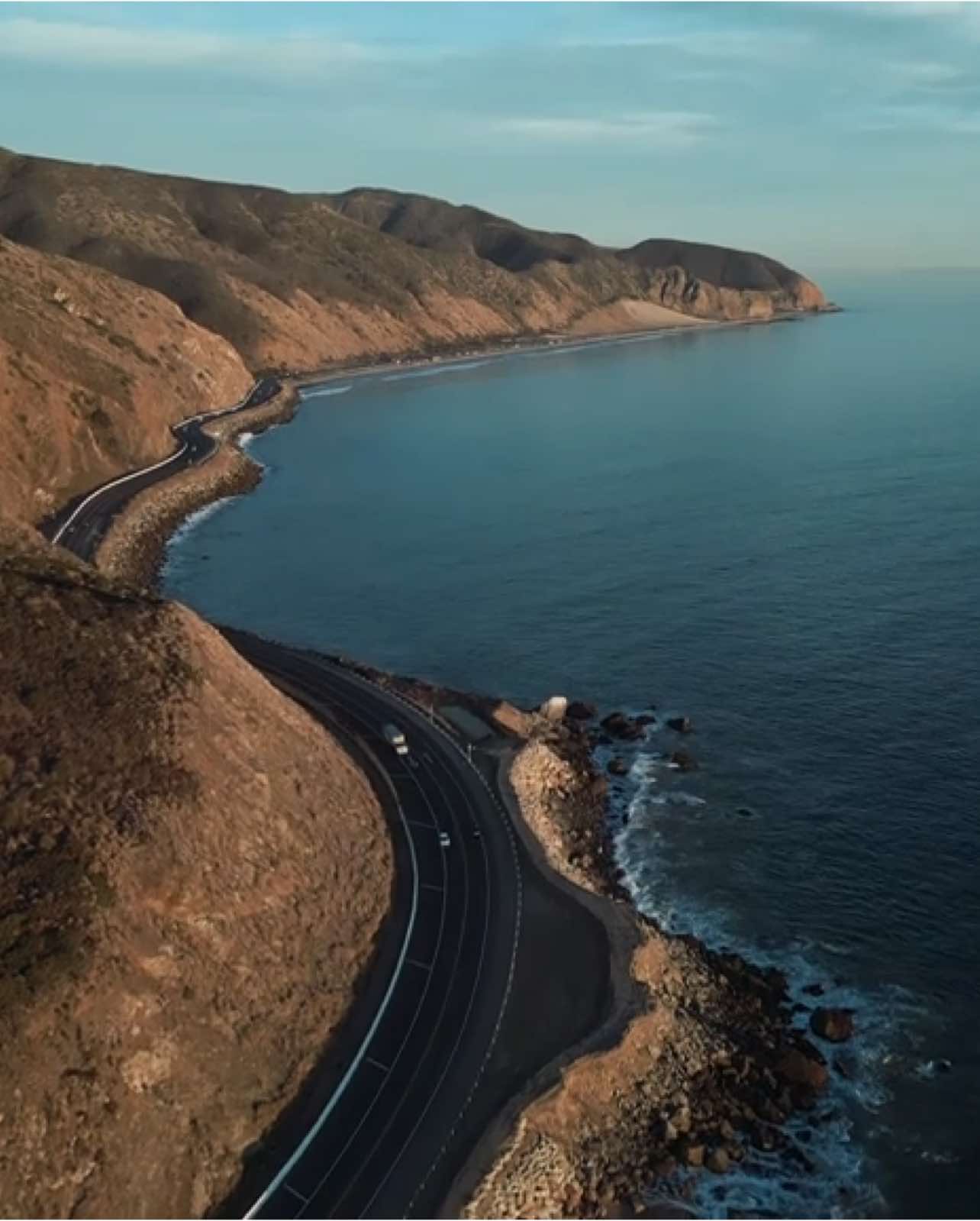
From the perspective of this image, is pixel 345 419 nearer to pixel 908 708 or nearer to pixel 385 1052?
pixel 908 708

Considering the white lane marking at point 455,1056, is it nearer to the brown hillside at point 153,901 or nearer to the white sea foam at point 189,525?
the brown hillside at point 153,901

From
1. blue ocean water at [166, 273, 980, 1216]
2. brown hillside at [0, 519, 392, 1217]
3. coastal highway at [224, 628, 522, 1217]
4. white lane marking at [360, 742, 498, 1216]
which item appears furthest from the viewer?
blue ocean water at [166, 273, 980, 1216]

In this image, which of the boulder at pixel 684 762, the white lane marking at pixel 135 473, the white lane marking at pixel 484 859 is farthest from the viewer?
the white lane marking at pixel 135 473

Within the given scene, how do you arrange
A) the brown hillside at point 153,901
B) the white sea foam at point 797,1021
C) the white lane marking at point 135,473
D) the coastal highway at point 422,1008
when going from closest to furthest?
the brown hillside at point 153,901 → the coastal highway at point 422,1008 → the white sea foam at point 797,1021 → the white lane marking at point 135,473

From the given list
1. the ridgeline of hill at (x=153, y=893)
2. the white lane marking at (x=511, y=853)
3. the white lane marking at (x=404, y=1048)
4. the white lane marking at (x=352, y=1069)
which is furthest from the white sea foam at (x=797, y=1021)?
the ridgeline of hill at (x=153, y=893)

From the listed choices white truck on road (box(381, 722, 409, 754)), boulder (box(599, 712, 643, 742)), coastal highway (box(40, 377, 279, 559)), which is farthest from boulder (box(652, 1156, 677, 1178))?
coastal highway (box(40, 377, 279, 559))

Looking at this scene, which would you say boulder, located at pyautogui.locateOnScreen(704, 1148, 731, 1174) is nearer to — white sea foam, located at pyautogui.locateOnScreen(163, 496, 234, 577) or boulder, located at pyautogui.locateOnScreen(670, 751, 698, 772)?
boulder, located at pyautogui.locateOnScreen(670, 751, 698, 772)
